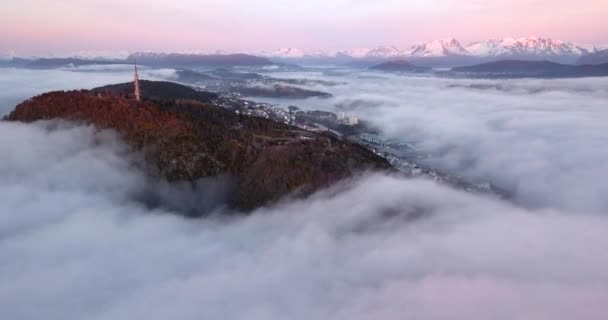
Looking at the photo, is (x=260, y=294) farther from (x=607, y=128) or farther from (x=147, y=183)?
(x=607, y=128)

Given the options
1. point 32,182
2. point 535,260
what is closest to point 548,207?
point 535,260

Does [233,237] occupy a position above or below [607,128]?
below

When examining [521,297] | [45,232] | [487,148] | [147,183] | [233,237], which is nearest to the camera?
[521,297]

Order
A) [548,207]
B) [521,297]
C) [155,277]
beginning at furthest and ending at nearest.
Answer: [548,207] → [155,277] → [521,297]

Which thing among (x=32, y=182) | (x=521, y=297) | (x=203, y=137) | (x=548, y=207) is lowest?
(x=548, y=207)

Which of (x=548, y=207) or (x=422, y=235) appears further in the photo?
(x=548, y=207)

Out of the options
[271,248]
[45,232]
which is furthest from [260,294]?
[45,232]

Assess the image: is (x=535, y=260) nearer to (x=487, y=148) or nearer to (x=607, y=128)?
→ (x=487, y=148)
